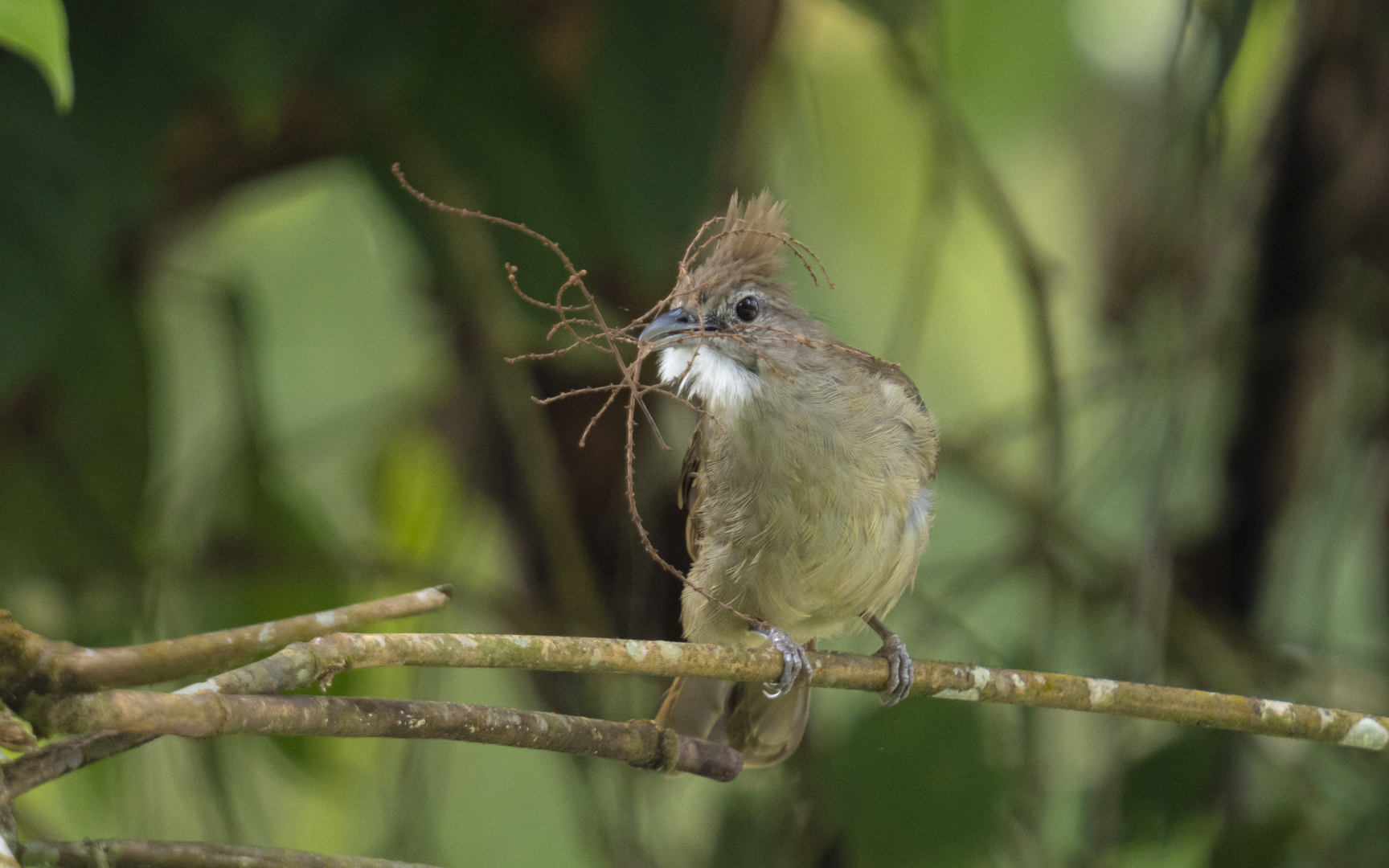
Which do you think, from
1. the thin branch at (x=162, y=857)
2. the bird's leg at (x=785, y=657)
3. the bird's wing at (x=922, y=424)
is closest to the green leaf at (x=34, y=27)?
the thin branch at (x=162, y=857)

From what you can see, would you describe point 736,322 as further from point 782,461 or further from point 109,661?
point 109,661

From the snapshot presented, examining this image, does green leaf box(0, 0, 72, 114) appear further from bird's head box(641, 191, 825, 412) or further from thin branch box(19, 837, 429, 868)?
bird's head box(641, 191, 825, 412)

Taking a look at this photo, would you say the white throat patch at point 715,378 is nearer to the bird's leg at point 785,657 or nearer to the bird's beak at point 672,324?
the bird's beak at point 672,324

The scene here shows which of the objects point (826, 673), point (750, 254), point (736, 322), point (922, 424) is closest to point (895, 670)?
point (826, 673)

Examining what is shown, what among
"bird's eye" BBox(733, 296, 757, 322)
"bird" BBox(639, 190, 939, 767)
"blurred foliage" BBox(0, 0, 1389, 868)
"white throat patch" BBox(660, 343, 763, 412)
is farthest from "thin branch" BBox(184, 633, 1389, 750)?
"blurred foliage" BBox(0, 0, 1389, 868)

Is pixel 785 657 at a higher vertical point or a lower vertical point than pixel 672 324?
lower

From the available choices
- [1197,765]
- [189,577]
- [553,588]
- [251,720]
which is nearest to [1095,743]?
[1197,765]
